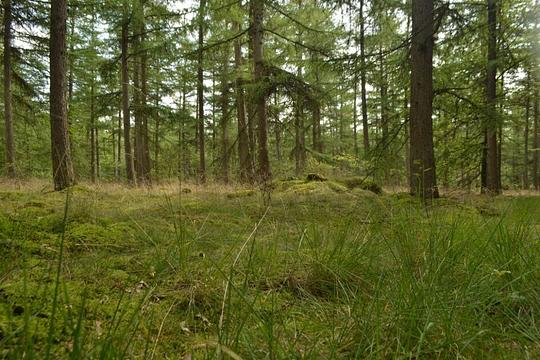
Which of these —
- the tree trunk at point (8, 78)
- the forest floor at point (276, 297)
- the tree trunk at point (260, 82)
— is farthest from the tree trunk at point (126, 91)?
the forest floor at point (276, 297)

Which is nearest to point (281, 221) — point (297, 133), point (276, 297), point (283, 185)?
point (276, 297)

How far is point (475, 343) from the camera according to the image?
1.22 meters

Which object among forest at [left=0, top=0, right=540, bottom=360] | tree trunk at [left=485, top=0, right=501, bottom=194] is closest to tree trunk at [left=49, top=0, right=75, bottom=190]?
forest at [left=0, top=0, right=540, bottom=360]

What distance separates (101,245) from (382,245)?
1.98 metres

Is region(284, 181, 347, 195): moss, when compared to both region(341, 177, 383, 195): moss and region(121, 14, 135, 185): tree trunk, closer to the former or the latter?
region(341, 177, 383, 195): moss

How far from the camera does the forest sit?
118cm

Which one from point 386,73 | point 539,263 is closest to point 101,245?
point 539,263

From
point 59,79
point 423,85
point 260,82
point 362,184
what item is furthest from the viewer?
point 260,82

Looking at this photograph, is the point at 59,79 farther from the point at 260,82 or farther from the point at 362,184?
the point at 362,184

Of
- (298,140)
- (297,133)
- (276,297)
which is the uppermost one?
(297,133)

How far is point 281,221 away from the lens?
13.2 ft

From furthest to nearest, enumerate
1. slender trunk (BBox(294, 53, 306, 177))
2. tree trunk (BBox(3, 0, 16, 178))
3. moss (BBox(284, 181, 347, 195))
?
tree trunk (BBox(3, 0, 16, 178)) < slender trunk (BBox(294, 53, 306, 177)) < moss (BBox(284, 181, 347, 195))

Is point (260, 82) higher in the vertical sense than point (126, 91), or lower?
lower

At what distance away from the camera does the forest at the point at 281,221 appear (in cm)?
118
